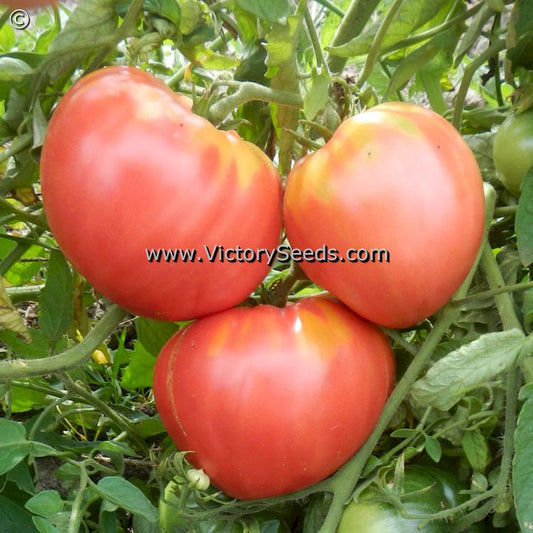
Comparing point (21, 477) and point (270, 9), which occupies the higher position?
point (270, 9)

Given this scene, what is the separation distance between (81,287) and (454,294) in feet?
1.37

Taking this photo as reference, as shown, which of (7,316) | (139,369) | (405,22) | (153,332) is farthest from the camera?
(139,369)

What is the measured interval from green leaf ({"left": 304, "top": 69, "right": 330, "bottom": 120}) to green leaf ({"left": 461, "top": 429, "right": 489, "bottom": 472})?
1.04ft

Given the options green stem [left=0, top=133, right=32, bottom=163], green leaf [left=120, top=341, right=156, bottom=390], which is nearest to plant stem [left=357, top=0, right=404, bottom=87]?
green stem [left=0, top=133, right=32, bottom=163]

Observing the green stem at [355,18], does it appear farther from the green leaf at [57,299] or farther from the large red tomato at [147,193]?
the green leaf at [57,299]

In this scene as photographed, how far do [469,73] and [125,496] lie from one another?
52 centimetres

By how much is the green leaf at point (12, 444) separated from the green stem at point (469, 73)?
0.54 metres

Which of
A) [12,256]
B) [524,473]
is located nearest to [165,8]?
[12,256]

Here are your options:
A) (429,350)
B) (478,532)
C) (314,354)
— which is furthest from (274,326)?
(478,532)

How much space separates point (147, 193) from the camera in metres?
0.54

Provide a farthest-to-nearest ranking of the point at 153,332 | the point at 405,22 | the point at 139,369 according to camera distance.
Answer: the point at 139,369
the point at 153,332
the point at 405,22

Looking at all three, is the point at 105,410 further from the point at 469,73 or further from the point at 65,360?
the point at 469,73

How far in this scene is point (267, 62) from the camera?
0.63m
